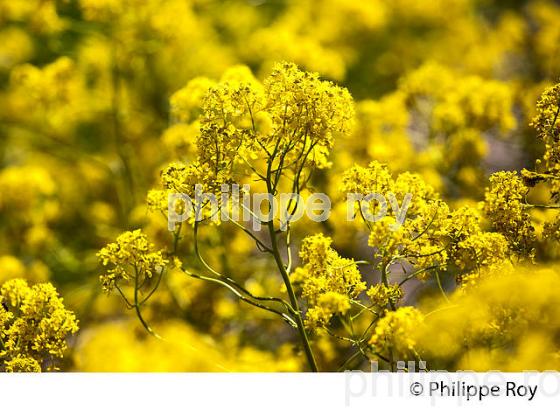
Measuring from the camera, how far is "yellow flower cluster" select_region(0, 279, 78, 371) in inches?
30.6

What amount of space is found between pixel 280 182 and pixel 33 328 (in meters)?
0.35

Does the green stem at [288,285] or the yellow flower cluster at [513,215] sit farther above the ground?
the yellow flower cluster at [513,215]

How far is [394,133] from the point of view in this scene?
0.98 metres

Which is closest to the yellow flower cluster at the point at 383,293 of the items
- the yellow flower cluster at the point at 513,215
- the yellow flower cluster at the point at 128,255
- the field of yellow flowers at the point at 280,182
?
the field of yellow flowers at the point at 280,182

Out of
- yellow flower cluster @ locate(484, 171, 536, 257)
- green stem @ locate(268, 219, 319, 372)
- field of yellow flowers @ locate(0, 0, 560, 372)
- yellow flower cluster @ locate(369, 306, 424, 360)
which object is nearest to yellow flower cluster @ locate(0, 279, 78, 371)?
field of yellow flowers @ locate(0, 0, 560, 372)

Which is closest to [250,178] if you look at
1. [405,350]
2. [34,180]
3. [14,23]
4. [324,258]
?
[324,258]

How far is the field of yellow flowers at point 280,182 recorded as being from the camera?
2.36 ft

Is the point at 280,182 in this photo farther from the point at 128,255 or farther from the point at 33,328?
the point at 33,328

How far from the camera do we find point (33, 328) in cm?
78

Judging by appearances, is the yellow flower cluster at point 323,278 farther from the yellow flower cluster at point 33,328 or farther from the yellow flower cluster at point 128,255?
the yellow flower cluster at point 33,328
